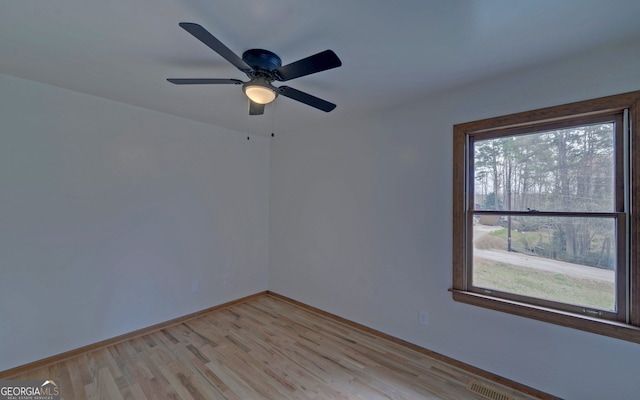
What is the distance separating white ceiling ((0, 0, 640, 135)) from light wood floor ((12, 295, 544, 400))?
246cm

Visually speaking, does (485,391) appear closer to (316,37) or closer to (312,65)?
(312,65)

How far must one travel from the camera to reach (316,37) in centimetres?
158

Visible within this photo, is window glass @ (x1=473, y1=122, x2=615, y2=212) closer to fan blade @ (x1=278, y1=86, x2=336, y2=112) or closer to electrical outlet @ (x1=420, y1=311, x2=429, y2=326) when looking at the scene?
electrical outlet @ (x1=420, y1=311, x2=429, y2=326)

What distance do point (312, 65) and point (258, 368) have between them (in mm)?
2405

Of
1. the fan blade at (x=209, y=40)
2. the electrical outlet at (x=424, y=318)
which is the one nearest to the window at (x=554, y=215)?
the electrical outlet at (x=424, y=318)

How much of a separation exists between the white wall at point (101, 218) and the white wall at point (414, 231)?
1.02 meters

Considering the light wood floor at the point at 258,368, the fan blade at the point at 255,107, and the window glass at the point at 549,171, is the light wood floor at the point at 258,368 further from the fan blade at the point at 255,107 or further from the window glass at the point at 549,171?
Answer: the fan blade at the point at 255,107

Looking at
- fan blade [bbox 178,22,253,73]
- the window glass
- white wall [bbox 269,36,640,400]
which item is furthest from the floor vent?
fan blade [bbox 178,22,253,73]

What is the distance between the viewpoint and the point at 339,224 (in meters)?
3.18

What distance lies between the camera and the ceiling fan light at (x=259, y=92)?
1.69m

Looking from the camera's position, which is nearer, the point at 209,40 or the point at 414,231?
the point at 209,40

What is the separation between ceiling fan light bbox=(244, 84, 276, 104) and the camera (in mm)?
1694

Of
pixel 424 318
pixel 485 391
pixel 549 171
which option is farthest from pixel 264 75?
pixel 485 391

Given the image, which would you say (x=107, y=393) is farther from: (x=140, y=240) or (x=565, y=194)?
(x=565, y=194)
